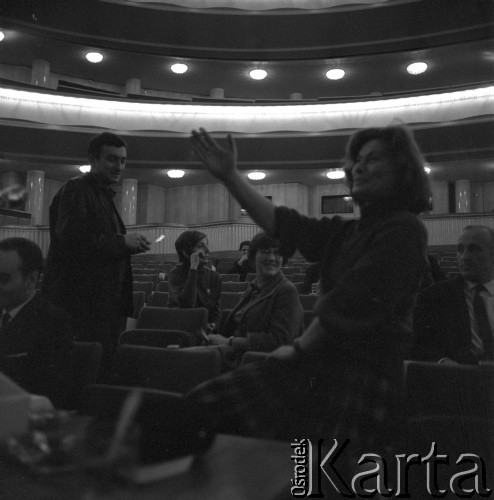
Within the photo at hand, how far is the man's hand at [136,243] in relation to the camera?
553mm

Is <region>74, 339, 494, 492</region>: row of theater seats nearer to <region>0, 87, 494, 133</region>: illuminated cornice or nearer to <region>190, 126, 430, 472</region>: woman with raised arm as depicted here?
<region>190, 126, 430, 472</region>: woman with raised arm

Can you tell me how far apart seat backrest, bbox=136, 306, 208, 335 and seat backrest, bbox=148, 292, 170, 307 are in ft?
0.39

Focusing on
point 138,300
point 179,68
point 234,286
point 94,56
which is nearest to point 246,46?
point 179,68

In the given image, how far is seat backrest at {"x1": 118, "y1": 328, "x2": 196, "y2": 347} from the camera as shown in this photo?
24.7 inches

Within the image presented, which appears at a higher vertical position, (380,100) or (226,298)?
(380,100)

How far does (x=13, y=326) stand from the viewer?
0.53 metres

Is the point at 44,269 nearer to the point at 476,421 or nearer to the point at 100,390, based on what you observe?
the point at 100,390

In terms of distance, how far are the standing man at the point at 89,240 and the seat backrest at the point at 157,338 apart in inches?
1.9

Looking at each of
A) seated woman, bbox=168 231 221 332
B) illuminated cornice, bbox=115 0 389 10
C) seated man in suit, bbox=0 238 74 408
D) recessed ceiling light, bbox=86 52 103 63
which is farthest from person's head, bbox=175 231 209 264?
illuminated cornice, bbox=115 0 389 10

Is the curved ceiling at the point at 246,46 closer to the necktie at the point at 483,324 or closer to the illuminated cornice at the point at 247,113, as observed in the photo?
the illuminated cornice at the point at 247,113

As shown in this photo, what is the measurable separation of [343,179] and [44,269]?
32 cm

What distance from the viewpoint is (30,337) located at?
1.75 feet

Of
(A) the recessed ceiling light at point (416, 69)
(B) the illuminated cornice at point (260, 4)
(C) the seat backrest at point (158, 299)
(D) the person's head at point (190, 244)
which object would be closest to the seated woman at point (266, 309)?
(D) the person's head at point (190, 244)

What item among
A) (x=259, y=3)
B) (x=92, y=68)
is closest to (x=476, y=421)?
(x=92, y=68)
